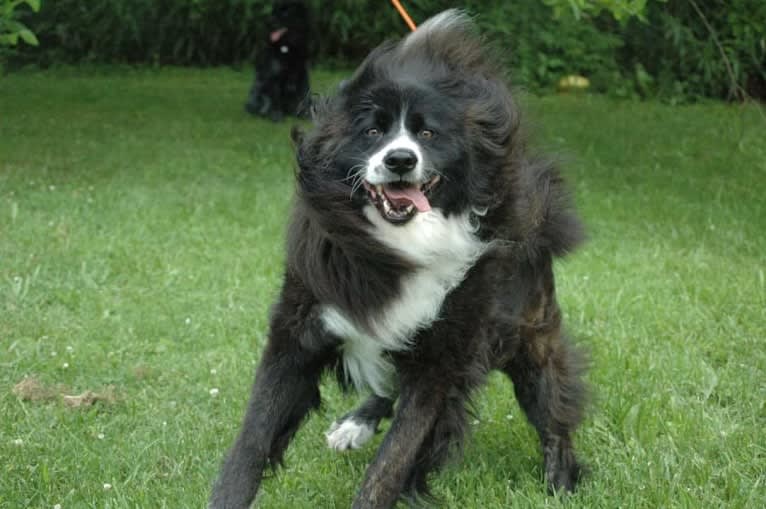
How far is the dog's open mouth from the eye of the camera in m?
3.33

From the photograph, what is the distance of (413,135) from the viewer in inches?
132

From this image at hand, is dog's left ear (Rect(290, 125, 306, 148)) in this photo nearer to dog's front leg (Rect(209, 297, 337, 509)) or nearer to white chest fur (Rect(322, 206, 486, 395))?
white chest fur (Rect(322, 206, 486, 395))

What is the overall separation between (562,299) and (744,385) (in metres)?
1.51

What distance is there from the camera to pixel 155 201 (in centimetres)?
871

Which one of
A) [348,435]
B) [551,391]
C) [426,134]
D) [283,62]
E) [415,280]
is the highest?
[426,134]

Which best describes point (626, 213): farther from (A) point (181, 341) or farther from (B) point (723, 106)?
(B) point (723, 106)

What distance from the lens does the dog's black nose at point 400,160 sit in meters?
3.21

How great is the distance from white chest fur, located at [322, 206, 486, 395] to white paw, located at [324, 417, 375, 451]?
90 cm

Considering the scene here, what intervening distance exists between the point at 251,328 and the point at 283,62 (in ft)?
25.8

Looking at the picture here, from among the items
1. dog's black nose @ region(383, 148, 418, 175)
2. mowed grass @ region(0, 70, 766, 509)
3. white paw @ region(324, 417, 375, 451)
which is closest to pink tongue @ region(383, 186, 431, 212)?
dog's black nose @ region(383, 148, 418, 175)

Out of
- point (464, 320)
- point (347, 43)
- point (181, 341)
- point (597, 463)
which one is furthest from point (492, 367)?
point (347, 43)

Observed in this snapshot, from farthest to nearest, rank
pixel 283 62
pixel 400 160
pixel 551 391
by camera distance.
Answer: pixel 283 62
pixel 551 391
pixel 400 160

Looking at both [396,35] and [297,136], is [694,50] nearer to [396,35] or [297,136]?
[396,35]

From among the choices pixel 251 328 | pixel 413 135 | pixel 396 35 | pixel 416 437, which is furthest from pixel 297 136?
pixel 396 35
